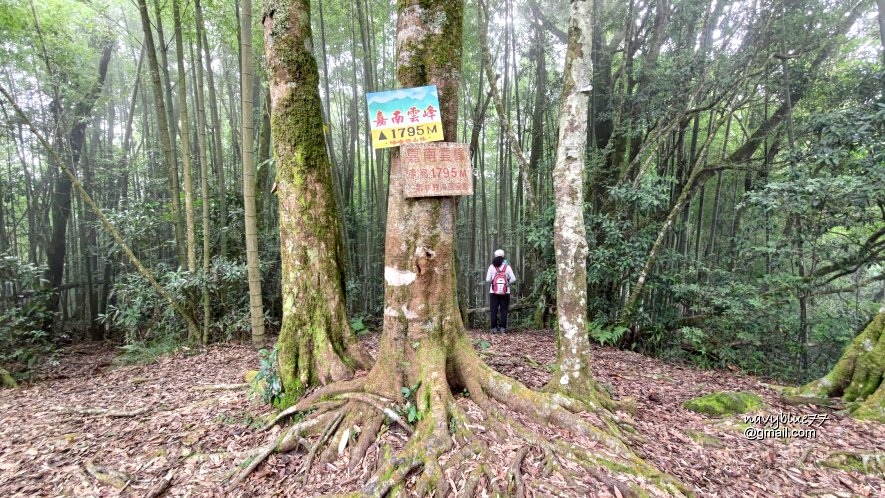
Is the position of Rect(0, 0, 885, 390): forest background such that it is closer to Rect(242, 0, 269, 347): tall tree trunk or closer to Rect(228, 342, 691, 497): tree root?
Rect(242, 0, 269, 347): tall tree trunk

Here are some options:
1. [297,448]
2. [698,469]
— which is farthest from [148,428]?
[698,469]

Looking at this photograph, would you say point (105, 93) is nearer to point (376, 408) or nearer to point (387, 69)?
point (387, 69)

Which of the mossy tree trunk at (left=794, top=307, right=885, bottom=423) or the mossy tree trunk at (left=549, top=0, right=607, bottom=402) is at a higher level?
the mossy tree trunk at (left=549, top=0, right=607, bottom=402)

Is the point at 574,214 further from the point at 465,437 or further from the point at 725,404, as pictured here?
the point at 725,404

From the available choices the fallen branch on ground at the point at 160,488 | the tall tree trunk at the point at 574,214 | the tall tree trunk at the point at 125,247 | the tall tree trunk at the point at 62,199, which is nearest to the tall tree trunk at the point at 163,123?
the tall tree trunk at the point at 125,247

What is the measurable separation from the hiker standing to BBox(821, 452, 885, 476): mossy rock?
4.10m

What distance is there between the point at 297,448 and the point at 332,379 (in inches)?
19.8

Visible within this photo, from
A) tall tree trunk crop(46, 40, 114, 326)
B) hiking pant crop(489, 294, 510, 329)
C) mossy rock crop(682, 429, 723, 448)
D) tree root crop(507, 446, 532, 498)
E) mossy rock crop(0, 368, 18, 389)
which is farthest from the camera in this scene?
tall tree trunk crop(46, 40, 114, 326)

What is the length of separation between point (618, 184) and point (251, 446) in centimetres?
561

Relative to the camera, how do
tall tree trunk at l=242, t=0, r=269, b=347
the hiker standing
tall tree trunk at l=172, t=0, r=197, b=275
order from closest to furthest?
tall tree trunk at l=242, t=0, r=269, b=347 → tall tree trunk at l=172, t=0, r=197, b=275 → the hiker standing

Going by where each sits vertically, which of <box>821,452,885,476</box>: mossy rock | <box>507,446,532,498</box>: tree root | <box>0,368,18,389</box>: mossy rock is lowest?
<box>0,368,18,389</box>: mossy rock

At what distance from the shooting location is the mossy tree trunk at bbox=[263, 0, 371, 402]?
2816 mm

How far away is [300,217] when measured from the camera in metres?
2.82

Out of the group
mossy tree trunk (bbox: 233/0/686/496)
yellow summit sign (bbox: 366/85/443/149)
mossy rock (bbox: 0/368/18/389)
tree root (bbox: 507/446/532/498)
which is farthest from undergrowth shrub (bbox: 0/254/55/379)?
tree root (bbox: 507/446/532/498)
